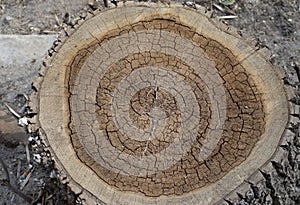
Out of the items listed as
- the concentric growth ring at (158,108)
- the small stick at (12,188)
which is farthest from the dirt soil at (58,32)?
the concentric growth ring at (158,108)

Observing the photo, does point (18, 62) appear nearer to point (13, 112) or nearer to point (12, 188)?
point (13, 112)

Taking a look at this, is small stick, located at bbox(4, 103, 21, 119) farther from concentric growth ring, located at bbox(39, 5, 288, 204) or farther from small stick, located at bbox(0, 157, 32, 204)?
concentric growth ring, located at bbox(39, 5, 288, 204)

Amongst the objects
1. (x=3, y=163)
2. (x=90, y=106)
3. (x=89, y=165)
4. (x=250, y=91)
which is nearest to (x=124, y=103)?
(x=90, y=106)

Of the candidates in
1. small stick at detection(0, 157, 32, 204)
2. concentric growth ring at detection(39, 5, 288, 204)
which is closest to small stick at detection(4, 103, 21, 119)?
small stick at detection(0, 157, 32, 204)

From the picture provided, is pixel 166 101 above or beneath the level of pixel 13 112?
above

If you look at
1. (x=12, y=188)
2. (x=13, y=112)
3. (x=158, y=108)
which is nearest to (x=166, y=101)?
(x=158, y=108)

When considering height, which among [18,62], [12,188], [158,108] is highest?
[158,108]
